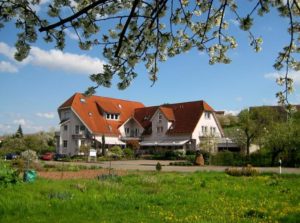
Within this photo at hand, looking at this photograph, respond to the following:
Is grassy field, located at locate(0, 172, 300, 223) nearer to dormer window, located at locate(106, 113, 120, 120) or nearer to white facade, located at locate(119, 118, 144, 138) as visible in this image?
dormer window, located at locate(106, 113, 120, 120)

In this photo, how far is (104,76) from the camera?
266 inches

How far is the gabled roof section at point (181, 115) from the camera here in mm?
63969

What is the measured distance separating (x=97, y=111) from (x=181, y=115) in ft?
40.6

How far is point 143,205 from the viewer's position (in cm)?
1280

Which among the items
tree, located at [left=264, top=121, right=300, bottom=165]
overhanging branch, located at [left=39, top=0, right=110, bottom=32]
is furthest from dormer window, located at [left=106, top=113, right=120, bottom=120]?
overhanging branch, located at [left=39, top=0, right=110, bottom=32]

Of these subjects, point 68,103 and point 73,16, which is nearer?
point 73,16

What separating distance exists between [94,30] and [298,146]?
128 feet

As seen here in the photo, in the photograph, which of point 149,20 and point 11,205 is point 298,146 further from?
point 149,20

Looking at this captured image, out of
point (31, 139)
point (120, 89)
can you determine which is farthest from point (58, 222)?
point (31, 139)

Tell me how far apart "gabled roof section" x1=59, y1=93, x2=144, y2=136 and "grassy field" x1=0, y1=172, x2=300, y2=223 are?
48.5m

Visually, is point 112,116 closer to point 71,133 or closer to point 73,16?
point 71,133

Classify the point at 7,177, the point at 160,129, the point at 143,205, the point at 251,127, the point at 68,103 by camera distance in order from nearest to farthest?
1. the point at 143,205
2. the point at 7,177
3. the point at 251,127
4. the point at 160,129
5. the point at 68,103

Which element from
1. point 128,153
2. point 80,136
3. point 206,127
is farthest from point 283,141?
point 80,136

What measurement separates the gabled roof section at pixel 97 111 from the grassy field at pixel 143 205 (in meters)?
48.5
